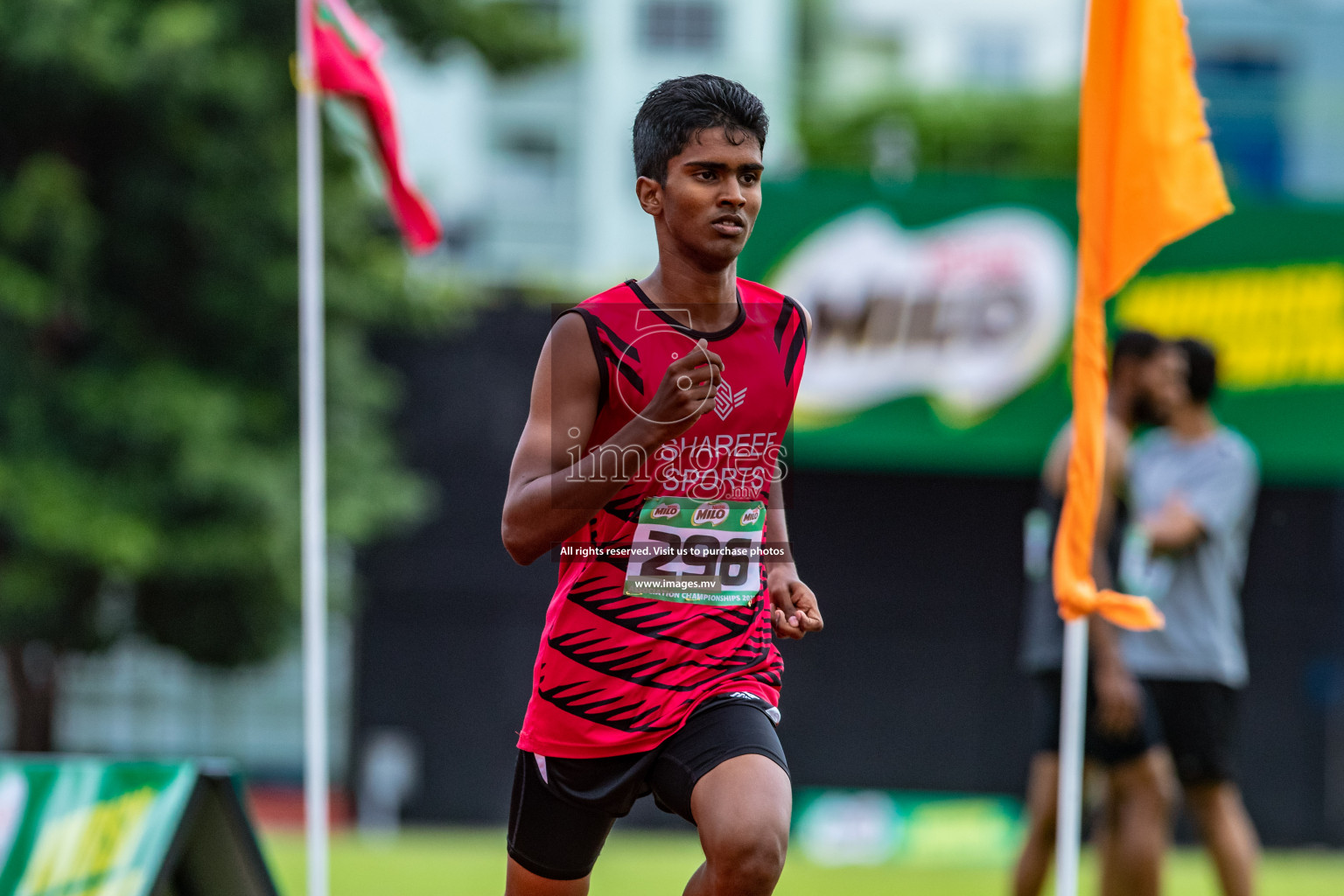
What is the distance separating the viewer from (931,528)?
12047mm

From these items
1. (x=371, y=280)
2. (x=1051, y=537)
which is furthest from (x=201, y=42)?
(x=1051, y=537)

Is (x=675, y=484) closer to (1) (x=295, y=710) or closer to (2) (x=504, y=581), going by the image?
(2) (x=504, y=581)

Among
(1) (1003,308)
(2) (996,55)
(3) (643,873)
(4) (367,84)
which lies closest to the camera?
(4) (367,84)

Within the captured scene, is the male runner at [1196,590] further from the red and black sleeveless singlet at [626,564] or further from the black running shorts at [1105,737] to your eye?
the red and black sleeveless singlet at [626,564]

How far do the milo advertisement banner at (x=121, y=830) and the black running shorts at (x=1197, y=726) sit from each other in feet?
10.4

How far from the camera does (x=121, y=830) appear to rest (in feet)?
14.5

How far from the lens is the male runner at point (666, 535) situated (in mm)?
3027

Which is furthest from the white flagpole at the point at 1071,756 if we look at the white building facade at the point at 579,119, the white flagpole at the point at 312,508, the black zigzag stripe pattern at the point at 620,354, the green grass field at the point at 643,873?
the white building facade at the point at 579,119

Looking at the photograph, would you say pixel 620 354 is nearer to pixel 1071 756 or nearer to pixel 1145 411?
pixel 1071 756

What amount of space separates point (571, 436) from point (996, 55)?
36633 mm

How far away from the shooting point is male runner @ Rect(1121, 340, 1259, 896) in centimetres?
569

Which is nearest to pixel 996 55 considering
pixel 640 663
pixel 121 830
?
pixel 121 830

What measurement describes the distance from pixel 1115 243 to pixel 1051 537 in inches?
63.6

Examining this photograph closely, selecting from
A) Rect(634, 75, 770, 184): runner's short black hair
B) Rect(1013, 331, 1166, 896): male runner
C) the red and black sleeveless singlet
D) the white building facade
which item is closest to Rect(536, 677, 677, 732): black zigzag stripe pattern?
the red and black sleeveless singlet
